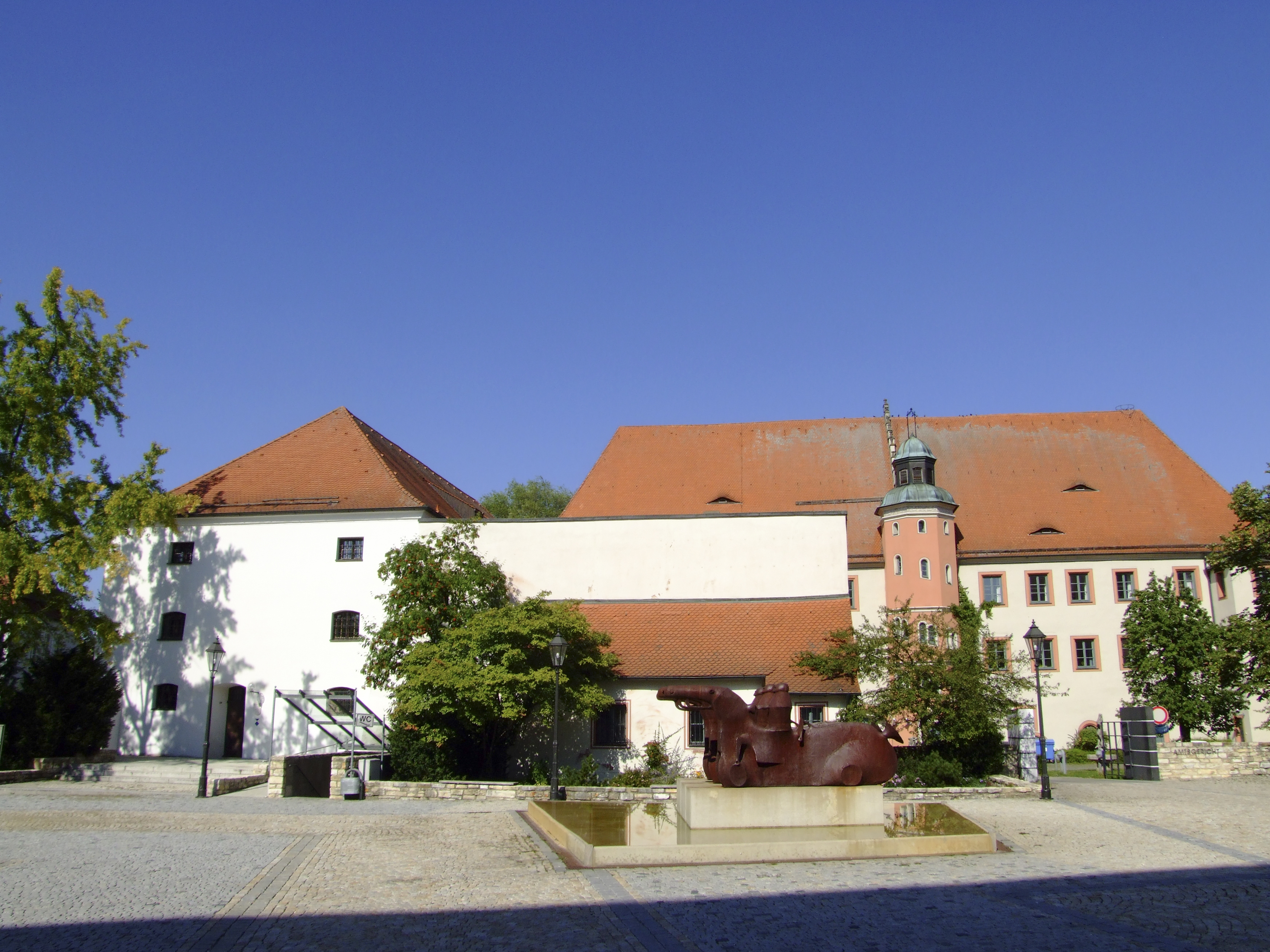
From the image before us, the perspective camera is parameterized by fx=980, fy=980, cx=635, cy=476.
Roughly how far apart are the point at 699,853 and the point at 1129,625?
28.5 m

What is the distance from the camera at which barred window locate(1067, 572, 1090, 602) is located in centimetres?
3666

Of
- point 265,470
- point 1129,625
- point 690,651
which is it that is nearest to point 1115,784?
point 690,651

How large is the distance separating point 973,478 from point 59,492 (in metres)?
32.1

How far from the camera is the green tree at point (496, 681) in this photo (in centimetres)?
2223

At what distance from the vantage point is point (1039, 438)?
40.8m

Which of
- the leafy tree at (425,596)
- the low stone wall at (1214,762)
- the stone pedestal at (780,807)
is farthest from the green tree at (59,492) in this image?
the low stone wall at (1214,762)

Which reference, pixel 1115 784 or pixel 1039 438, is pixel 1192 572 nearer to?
pixel 1039 438

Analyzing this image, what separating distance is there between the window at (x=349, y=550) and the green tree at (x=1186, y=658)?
24513 mm

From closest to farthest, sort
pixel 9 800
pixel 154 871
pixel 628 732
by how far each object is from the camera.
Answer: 1. pixel 154 871
2. pixel 9 800
3. pixel 628 732

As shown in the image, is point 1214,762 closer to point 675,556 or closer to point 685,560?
point 685,560

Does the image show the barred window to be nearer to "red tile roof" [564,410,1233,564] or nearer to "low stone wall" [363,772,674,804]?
"red tile roof" [564,410,1233,564]

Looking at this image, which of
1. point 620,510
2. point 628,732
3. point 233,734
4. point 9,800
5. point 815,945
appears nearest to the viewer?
point 815,945

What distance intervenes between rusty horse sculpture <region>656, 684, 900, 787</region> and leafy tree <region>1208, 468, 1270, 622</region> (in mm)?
20008

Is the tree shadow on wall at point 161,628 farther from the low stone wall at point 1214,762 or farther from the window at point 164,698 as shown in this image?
the low stone wall at point 1214,762
